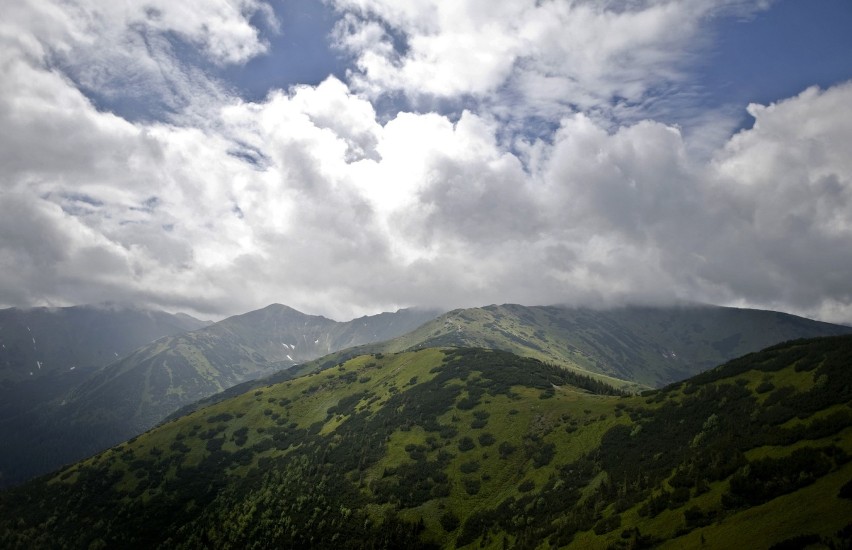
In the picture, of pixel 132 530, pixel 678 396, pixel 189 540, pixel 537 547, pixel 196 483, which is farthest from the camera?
pixel 196 483

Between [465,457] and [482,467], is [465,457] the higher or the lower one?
the higher one

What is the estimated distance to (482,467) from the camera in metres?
89.5

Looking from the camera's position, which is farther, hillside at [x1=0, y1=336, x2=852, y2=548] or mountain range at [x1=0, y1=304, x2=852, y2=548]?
mountain range at [x1=0, y1=304, x2=852, y2=548]

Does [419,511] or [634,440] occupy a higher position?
[634,440]

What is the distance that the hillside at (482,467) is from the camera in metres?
36.1

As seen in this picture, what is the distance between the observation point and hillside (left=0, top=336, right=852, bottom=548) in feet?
119

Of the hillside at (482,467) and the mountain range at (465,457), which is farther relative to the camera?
the mountain range at (465,457)

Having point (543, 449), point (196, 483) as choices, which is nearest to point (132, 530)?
point (196, 483)

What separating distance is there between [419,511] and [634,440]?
4037 centimetres

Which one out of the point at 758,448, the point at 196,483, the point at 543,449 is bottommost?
the point at 196,483

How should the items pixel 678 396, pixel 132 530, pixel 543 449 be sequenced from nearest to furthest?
1. pixel 678 396
2. pixel 543 449
3. pixel 132 530

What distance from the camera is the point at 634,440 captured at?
70.4 m

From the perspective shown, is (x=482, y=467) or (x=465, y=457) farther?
(x=465, y=457)

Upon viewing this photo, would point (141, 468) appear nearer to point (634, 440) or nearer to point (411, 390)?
point (411, 390)
